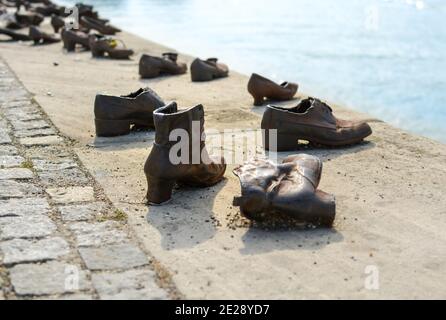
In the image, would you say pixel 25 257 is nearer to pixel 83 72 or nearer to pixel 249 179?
pixel 249 179

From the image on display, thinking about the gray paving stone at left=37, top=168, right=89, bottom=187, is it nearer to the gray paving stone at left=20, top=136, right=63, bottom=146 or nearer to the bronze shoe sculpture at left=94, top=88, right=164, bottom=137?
the gray paving stone at left=20, top=136, right=63, bottom=146

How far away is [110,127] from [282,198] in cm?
258

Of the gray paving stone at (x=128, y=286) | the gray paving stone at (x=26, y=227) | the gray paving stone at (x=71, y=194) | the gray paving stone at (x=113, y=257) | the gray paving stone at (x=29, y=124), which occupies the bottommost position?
the gray paving stone at (x=29, y=124)

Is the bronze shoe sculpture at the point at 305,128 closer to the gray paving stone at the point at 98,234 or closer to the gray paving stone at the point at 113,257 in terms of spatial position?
the gray paving stone at the point at 98,234

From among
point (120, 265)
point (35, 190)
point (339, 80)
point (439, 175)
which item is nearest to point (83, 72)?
point (339, 80)

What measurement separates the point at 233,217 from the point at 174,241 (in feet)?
1.58

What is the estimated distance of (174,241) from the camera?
3785 mm

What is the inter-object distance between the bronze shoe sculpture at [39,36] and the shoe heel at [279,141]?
8.55 m

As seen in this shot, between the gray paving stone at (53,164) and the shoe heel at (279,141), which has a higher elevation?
the shoe heel at (279,141)

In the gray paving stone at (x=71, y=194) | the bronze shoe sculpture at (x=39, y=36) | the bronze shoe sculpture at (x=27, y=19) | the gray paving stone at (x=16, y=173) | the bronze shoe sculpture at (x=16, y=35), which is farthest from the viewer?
the bronze shoe sculpture at (x=27, y=19)

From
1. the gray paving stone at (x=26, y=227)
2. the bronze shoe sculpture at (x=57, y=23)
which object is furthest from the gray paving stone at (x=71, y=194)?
the bronze shoe sculpture at (x=57, y=23)

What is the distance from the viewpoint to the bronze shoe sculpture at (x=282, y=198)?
3.86 m
